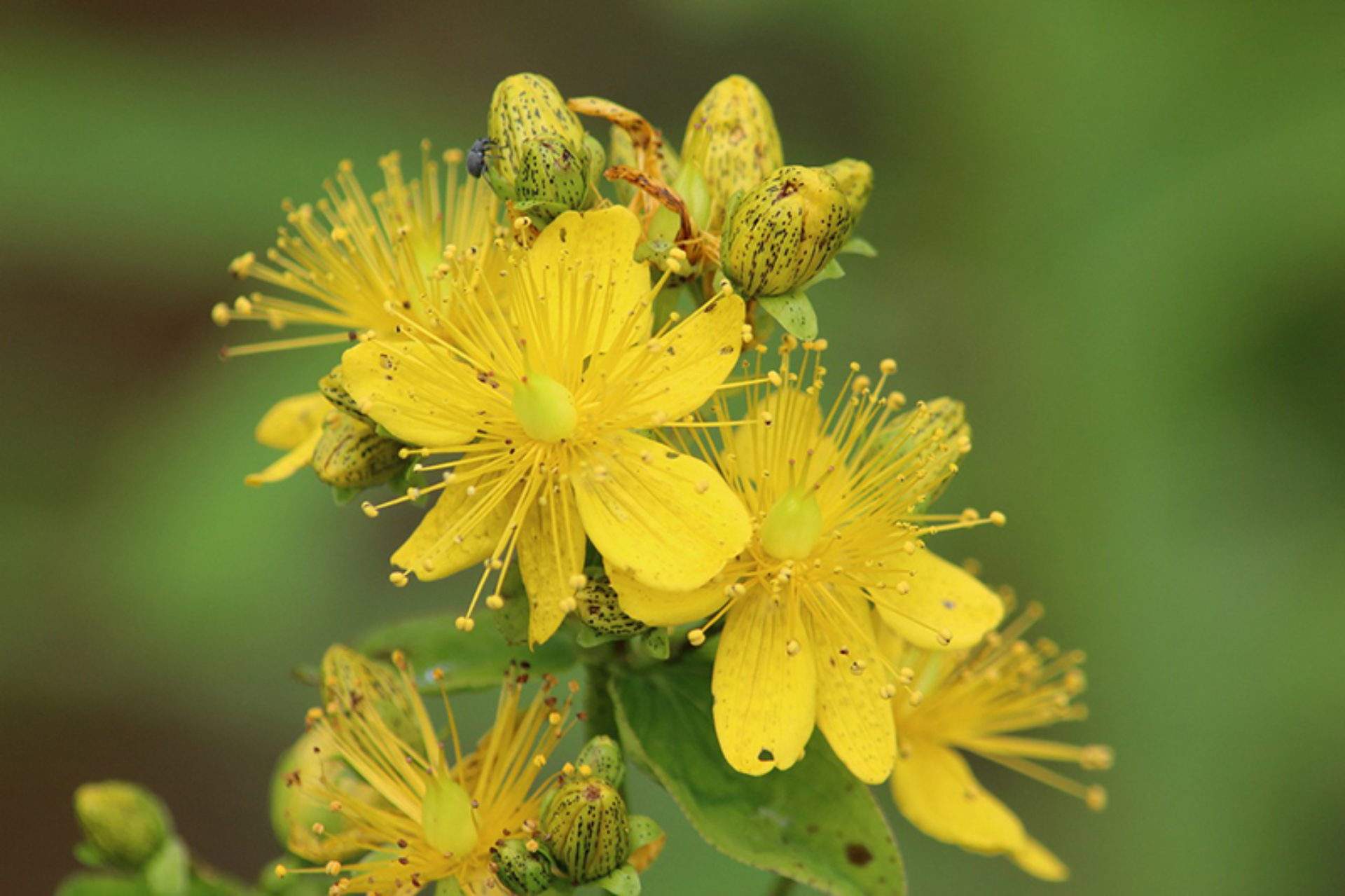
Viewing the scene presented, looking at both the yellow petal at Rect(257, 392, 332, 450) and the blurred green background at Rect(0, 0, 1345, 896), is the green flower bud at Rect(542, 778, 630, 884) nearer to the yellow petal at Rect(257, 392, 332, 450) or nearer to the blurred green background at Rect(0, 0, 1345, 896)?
the yellow petal at Rect(257, 392, 332, 450)

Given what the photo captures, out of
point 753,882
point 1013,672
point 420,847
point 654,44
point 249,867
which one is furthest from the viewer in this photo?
point 654,44

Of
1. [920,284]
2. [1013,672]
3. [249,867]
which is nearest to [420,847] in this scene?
[1013,672]

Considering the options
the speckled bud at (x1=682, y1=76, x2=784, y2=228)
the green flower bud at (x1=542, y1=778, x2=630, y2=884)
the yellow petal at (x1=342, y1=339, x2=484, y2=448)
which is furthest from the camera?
the speckled bud at (x1=682, y1=76, x2=784, y2=228)

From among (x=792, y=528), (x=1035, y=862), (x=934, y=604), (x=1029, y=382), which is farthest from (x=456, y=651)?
(x=1029, y=382)

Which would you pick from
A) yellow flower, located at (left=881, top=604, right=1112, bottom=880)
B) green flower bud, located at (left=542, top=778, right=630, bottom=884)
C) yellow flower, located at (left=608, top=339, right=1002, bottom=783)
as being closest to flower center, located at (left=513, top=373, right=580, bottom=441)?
yellow flower, located at (left=608, top=339, right=1002, bottom=783)

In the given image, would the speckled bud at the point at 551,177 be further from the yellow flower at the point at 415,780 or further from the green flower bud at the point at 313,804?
the green flower bud at the point at 313,804

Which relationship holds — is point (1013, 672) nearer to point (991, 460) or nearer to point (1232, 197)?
point (991, 460)
